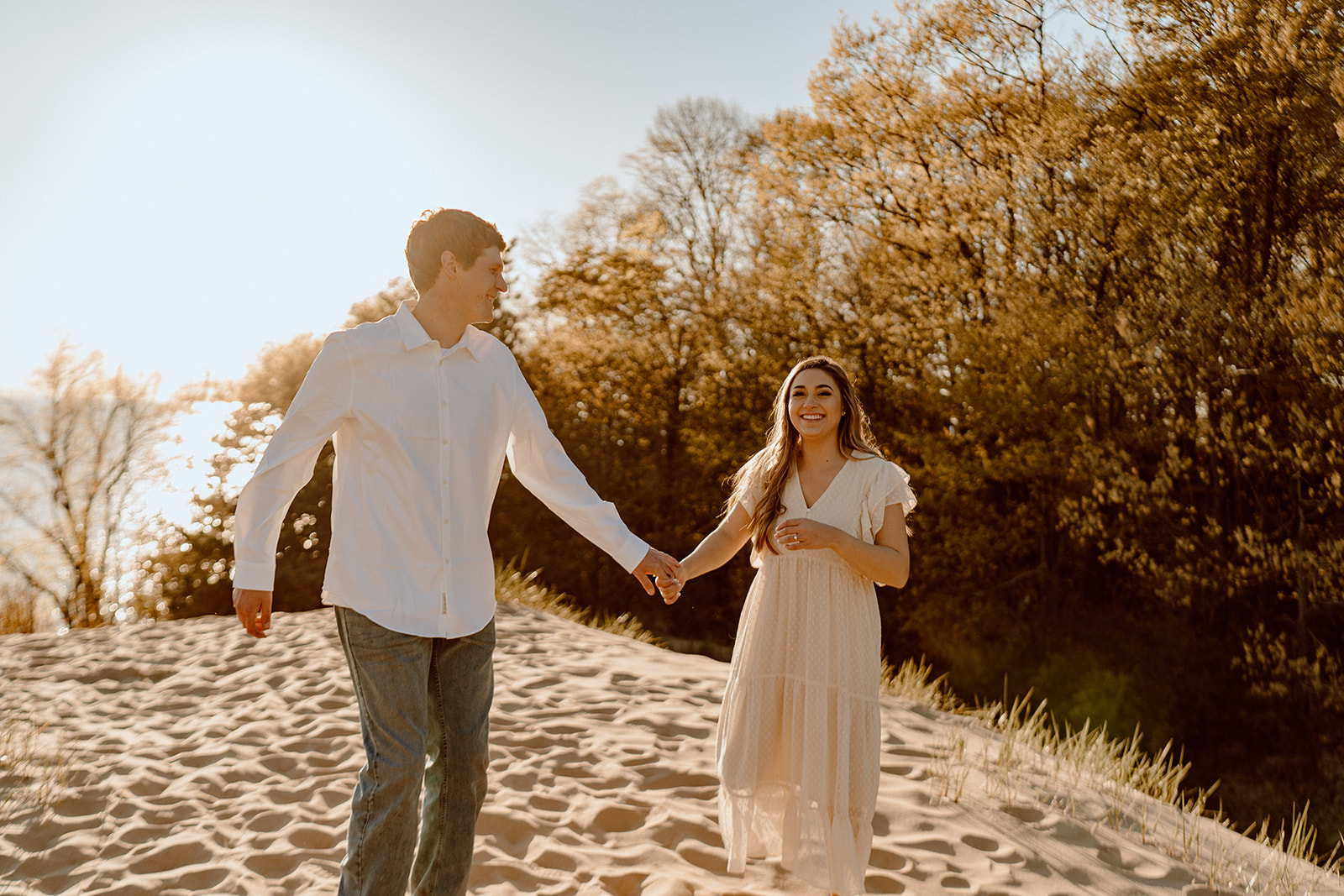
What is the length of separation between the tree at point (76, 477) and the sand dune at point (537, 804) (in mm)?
6668

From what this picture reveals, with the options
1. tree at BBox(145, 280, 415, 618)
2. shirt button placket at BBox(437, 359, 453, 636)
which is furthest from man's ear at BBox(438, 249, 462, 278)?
tree at BBox(145, 280, 415, 618)

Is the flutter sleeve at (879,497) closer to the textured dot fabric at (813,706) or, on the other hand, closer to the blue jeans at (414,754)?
the textured dot fabric at (813,706)

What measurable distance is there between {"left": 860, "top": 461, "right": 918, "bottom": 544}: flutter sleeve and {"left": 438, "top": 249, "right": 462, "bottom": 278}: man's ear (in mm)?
1502

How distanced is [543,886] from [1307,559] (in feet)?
34.3

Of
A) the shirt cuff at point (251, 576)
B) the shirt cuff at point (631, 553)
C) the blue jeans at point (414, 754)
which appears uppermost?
the shirt cuff at point (631, 553)

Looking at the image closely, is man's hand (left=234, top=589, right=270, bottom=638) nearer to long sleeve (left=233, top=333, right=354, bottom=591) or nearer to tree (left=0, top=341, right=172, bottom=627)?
long sleeve (left=233, top=333, right=354, bottom=591)

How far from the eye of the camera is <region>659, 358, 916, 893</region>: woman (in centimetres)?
302

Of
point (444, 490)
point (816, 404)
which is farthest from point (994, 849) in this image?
point (444, 490)

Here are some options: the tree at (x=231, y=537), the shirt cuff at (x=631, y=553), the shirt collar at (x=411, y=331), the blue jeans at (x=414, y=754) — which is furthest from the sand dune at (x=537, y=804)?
the tree at (x=231, y=537)

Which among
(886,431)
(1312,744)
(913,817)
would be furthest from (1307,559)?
(913,817)

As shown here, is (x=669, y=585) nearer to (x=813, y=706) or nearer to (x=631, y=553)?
(x=631, y=553)

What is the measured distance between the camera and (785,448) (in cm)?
344

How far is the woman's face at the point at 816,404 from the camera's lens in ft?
10.9

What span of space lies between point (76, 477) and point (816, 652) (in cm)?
1351
